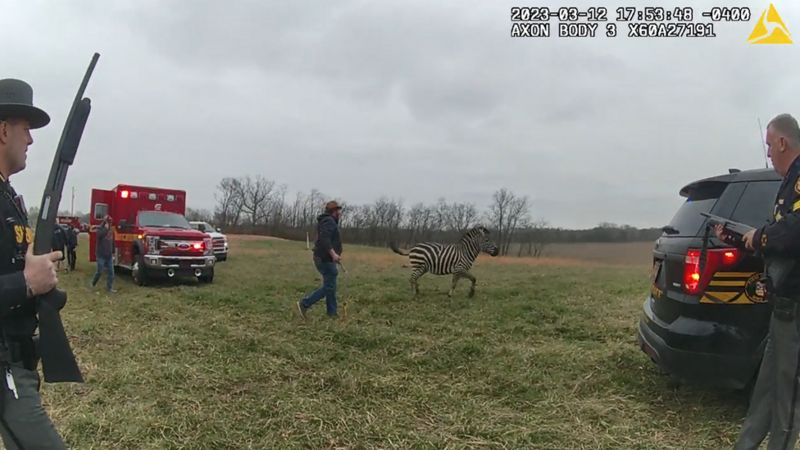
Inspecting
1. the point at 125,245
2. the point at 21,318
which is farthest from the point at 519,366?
the point at 125,245

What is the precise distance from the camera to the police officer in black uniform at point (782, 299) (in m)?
2.75

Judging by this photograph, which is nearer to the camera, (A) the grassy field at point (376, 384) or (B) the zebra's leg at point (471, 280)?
(A) the grassy field at point (376, 384)

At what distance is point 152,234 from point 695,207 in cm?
1215

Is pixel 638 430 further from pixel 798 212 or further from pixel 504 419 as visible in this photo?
pixel 798 212

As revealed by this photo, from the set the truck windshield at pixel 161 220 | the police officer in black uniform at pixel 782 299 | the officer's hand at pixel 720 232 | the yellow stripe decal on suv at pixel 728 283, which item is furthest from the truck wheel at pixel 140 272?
the police officer in black uniform at pixel 782 299

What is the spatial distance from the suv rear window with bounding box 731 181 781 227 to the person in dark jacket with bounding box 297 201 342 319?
5.42 meters

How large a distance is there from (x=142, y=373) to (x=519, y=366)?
12.8 ft

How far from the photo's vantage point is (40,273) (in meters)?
1.99

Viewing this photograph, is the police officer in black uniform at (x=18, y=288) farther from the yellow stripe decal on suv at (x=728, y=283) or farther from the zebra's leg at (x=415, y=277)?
the zebra's leg at (x=415, y=277)

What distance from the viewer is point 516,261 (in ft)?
77.8

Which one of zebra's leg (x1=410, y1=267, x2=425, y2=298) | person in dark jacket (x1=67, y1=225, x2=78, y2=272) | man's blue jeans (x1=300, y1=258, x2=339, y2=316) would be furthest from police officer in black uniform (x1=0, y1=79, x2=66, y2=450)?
person in dark jacket (x1=67, y1=225, x2=78, y2=272)

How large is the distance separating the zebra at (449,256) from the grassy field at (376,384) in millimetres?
2185

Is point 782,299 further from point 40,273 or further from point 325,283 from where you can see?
point 325,283

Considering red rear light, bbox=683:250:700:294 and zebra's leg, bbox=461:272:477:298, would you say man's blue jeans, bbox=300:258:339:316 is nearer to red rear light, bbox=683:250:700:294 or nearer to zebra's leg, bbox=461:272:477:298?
zebra's leg, bbox=461:272:477:298
